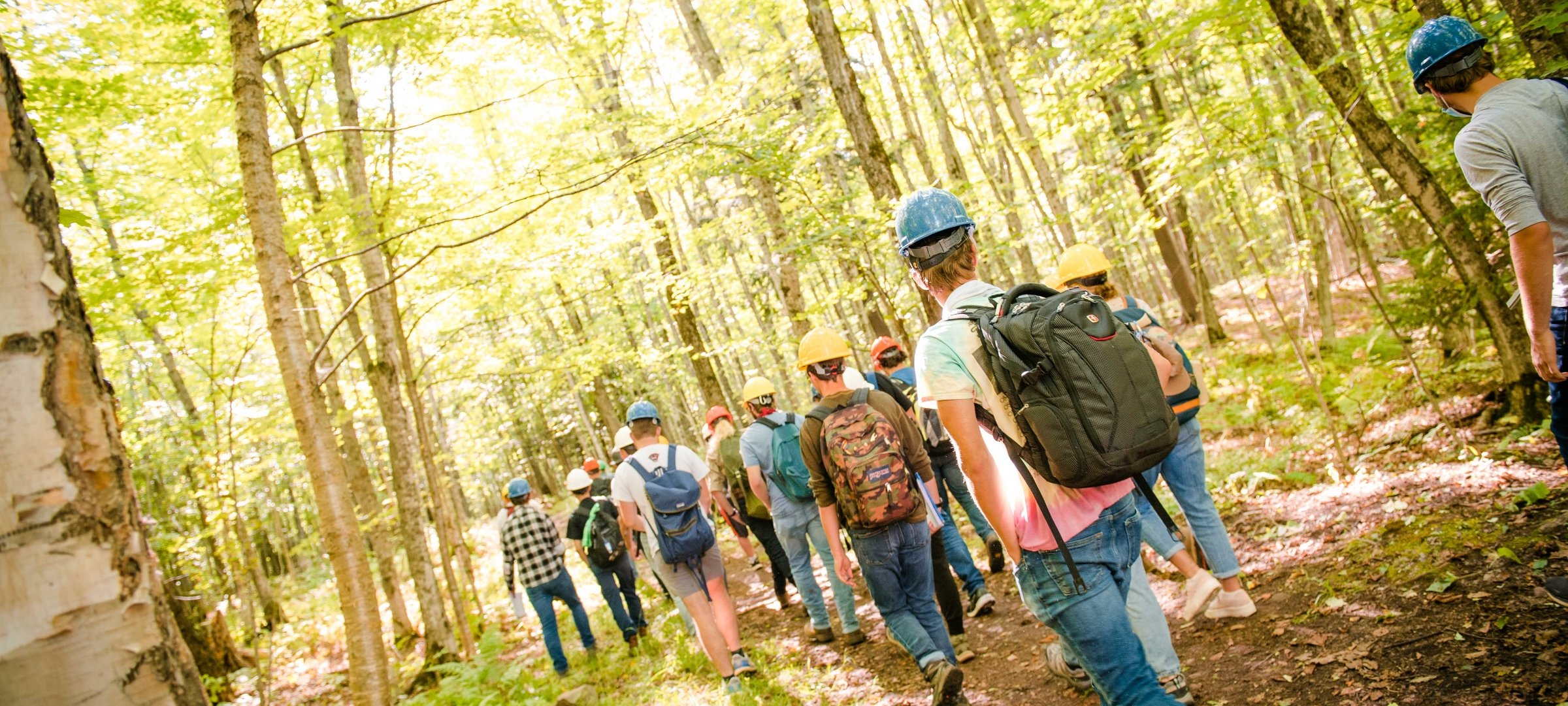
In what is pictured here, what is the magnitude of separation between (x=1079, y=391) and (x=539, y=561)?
6764 millimetres

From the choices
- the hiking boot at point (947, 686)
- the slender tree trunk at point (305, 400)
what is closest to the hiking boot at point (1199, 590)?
the hiking boot at point (947, 686)

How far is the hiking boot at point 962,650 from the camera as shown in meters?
5.05

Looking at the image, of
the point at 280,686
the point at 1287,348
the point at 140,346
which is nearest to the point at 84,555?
the point at 140,346

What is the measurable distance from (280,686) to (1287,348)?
49.2 feet

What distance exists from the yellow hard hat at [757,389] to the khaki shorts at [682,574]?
3.76 ft

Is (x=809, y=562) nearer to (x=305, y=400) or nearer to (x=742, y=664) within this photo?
(x=742, y=664)

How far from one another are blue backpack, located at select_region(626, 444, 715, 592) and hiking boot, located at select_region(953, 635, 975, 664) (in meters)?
1.80

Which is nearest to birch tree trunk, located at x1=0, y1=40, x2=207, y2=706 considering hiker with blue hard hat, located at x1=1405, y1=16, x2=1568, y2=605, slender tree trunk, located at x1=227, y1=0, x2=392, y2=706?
slender tree trunk, located at x1=227, y1=0, x2=392, y2=706

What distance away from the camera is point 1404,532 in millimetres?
4531

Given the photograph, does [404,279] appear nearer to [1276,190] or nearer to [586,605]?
[586,605]

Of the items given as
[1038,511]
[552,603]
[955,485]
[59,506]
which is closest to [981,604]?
[955,485]

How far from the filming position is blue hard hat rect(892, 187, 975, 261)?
2.41 meters

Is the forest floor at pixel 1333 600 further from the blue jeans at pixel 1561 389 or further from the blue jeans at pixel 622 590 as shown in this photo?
the blue jeans at pixel 1561 389

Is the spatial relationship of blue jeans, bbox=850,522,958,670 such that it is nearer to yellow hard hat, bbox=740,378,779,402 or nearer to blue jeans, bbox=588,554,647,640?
yellow hard hat, bbox=740,378,779,402
